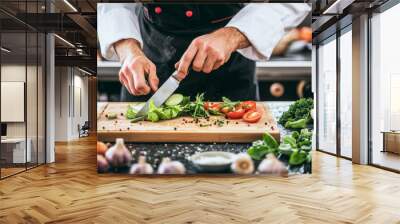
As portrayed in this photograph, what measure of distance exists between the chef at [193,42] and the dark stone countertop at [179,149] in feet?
2.28

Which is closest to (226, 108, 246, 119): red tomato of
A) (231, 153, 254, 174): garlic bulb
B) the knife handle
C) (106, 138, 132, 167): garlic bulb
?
(231, 153, 254, 174): garlic bulb

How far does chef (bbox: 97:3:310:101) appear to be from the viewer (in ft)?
19.4

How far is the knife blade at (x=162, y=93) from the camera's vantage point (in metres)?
5.89

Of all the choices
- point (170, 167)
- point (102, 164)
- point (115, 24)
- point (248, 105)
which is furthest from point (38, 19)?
point (248, 105)

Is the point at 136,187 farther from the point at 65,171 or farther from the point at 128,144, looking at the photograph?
the point at 65,171

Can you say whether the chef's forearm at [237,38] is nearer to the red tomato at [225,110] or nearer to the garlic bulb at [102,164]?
the red tomato at [225,110]

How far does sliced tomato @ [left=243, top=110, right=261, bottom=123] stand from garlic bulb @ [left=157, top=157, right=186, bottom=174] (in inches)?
45.9

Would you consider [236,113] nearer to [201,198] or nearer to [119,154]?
[201,198]

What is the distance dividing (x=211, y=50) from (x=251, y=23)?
2.31ft

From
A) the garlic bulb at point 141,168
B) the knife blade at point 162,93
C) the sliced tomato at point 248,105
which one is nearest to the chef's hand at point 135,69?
the knife blade at point 162,93

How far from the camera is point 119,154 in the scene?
5957 mm

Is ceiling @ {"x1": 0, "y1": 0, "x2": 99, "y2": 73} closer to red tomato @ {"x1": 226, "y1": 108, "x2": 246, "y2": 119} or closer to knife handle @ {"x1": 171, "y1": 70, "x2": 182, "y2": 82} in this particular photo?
knife handle @ {"x1": 171, "y1": 70, "x2": 182, "y2": 82}

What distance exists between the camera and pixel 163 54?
5.93 metres

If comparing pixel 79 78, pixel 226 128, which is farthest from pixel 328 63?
pixel 79 78
